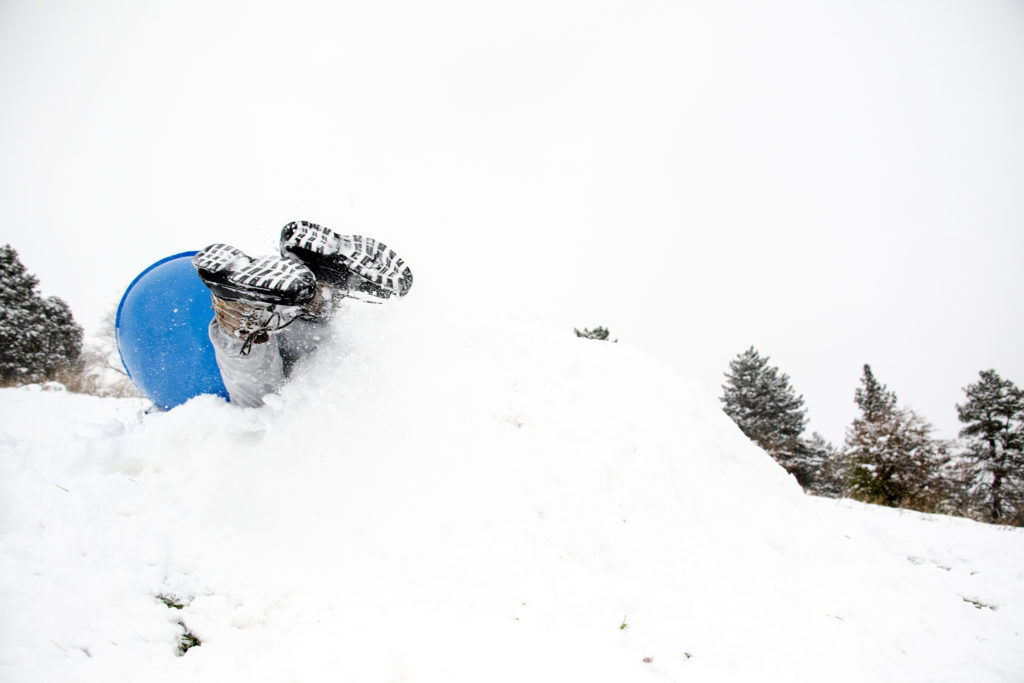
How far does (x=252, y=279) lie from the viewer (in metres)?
2.19

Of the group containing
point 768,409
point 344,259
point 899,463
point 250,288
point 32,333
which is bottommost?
point 32,333

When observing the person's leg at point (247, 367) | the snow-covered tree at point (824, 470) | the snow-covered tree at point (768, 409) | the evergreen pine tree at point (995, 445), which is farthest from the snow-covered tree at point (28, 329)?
the evergreen pine tree at point (995, 445)

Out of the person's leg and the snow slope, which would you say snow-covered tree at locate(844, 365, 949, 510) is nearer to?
the snow slope

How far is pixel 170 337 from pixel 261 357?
0.97m

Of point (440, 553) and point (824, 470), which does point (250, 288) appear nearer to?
point (440, 553)

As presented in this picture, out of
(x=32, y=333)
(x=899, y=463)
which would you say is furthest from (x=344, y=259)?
(x=32, y=333)

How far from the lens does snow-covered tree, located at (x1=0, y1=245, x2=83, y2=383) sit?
53.0 feet

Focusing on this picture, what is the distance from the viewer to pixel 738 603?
2.26m

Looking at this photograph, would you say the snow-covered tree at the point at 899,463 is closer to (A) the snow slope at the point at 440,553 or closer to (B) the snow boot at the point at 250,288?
(A) the snow slope at the point at 440,553

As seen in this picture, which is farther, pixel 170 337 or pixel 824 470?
pixel 824 470

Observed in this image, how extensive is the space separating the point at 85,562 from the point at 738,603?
2.95 m

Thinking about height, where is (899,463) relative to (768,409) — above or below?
below

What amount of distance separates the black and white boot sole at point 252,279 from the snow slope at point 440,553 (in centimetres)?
81

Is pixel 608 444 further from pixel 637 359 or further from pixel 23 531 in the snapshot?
pixel 23 531
